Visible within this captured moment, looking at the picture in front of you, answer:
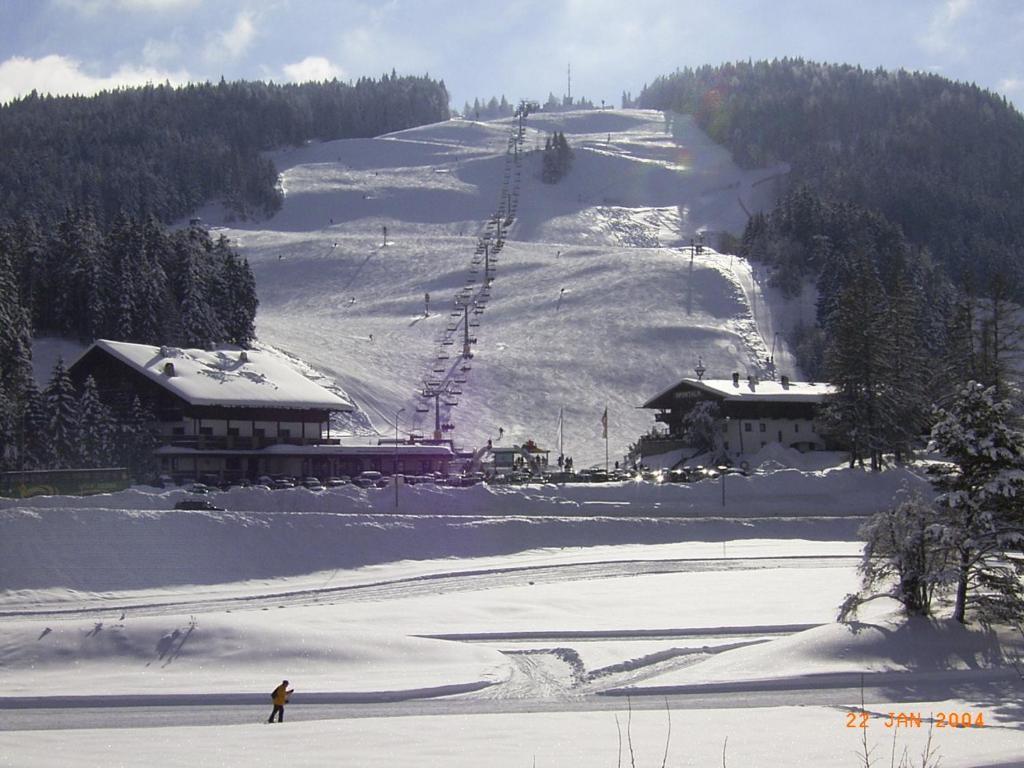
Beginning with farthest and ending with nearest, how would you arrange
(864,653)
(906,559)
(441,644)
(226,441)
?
(226,441), (441,644), (906,559), (864,653)

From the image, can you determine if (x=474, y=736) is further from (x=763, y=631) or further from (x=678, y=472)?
(x=678, y=472)

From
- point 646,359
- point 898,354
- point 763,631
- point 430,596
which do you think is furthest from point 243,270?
point 763,631

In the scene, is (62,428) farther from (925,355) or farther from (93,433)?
(925,355)

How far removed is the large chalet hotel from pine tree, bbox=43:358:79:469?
594 cm

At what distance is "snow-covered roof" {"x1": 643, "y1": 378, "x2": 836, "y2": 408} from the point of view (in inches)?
3155

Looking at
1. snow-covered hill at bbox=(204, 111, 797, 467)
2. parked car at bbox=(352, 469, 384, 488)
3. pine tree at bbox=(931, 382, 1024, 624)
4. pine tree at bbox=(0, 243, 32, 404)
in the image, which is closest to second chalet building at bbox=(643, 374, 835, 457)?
snow-covered hill at bbox=(204, 111, 797, 467)

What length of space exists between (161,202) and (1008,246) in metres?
133

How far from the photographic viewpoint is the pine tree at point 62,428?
→ 6625 centimetres

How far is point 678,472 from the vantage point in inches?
2729

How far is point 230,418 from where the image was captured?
75.1m

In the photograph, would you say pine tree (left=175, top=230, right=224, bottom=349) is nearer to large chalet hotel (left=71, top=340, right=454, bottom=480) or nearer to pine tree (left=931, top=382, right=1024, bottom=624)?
large chalet hotel (left=71, top=340, right=454, bottom=480)

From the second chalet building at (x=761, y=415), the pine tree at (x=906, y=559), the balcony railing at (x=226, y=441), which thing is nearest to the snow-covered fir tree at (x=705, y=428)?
the second chalet building at (x=761, y=415)

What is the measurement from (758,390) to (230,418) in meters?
37.3

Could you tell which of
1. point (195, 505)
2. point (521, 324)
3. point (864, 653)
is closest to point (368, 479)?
point (195, 505)
